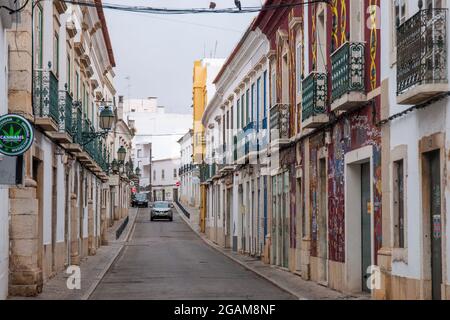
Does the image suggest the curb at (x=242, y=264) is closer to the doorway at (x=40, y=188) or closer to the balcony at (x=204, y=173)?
the balcony at (x=204, y=173)

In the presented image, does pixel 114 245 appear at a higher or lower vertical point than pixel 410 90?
lower

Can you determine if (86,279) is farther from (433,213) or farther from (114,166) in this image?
(114,166)

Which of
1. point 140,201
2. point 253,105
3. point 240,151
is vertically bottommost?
point 140,201

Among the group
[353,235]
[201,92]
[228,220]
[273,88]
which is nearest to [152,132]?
[201,92]

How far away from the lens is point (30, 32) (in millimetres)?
15695

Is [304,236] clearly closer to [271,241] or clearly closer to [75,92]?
[271,241]

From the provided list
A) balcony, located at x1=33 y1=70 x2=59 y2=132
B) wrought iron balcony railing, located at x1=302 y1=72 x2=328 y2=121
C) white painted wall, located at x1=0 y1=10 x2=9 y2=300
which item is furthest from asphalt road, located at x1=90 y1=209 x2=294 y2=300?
wrought iron balcony railing, located at x1=302 y1=72 x2=328 y2=121

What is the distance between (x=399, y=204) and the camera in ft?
44.5

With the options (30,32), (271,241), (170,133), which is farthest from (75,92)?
(170,133)

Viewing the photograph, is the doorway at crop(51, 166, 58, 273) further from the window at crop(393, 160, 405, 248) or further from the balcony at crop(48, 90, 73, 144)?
the window at crop(393, 160, 405, 248)

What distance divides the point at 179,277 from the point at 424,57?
10.8 metres

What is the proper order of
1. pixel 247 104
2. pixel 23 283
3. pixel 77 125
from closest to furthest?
pixel 23 283, pixel 77 125, pixel 247 104
